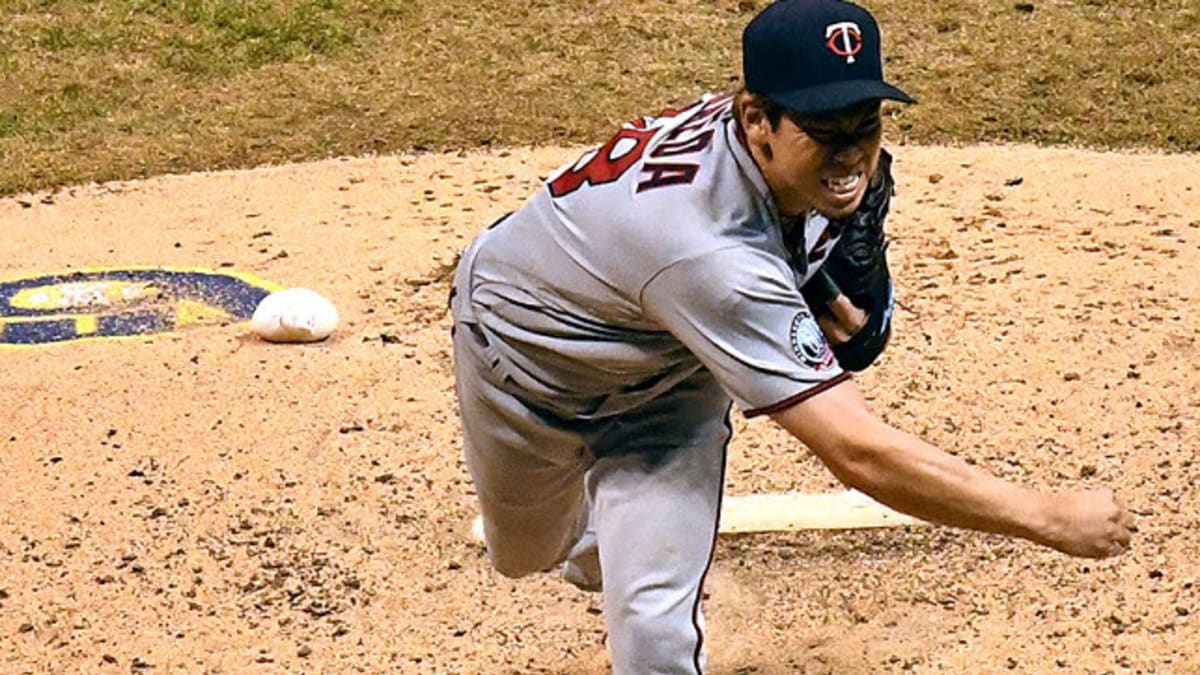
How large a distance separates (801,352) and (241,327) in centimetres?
354

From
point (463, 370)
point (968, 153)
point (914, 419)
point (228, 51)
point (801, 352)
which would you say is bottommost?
point (228, 51)

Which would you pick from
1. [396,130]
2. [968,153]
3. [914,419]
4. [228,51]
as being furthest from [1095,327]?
[228,51]

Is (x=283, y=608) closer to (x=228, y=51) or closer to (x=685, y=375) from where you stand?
(x=685, y=375)

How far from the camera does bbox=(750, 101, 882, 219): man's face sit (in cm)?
309

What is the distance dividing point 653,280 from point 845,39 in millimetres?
511

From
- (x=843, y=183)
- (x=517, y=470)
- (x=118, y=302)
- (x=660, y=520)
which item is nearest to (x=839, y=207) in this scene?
(x=843, y=183)

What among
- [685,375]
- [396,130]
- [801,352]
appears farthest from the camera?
[396,130]

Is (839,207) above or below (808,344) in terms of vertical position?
above

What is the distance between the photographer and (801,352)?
10.3 feet

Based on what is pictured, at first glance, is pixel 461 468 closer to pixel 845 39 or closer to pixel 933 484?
pixel 933 484

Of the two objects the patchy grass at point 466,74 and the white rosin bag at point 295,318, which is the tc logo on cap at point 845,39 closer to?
the white rosin bag at point 295,318

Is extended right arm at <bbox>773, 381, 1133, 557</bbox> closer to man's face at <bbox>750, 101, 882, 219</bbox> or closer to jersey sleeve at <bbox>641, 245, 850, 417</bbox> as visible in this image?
jersey sleeve at <bbox>641, 245, 850, 417</bbox>

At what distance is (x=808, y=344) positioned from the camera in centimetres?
314

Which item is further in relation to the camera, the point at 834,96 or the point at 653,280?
the point at 653,280
